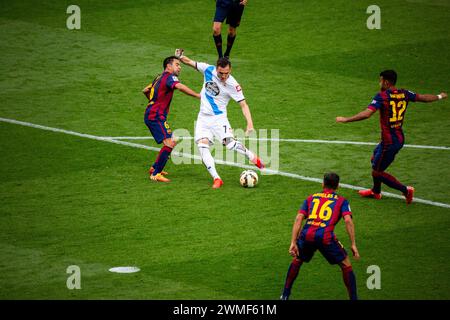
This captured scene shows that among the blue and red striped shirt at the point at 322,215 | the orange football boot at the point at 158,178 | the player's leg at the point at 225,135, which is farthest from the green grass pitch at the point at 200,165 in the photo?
the blue and red striped shirt at the point at 322,215

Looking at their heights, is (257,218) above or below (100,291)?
above

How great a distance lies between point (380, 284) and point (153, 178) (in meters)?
5.88

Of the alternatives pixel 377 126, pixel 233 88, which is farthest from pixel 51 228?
pixel 377 126

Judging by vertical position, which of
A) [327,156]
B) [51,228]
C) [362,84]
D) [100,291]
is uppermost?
[362,84]

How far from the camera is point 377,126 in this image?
21.1m

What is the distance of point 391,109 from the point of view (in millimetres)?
16266

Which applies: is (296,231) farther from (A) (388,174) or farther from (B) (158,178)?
(B) (158,178)

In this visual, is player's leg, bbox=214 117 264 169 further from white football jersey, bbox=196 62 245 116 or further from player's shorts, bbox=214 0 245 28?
player's shorts, bbox=214 0 245 28

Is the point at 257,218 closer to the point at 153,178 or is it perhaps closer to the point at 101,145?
the point at 153,178

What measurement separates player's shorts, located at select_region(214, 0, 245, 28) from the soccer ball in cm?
692

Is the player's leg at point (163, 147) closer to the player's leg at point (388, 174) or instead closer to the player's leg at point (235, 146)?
the player's leg at point (235, 146)

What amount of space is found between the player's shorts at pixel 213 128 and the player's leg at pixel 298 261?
521cm

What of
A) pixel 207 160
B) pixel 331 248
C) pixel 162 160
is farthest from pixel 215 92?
pixel 331 248

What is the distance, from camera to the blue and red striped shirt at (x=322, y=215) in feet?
39.7
